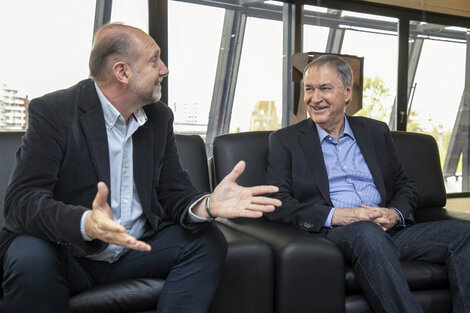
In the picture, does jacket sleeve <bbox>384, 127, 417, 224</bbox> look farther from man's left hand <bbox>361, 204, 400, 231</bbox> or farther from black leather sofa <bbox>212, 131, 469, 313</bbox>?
black leather sofa <bbox>212, 131, 469, 313</bbox>

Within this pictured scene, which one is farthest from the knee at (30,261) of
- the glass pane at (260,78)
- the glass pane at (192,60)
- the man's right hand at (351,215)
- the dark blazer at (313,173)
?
the glass pane at (260,78)

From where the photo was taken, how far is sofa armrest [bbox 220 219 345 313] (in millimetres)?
1665

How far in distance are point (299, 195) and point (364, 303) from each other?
0.53 m

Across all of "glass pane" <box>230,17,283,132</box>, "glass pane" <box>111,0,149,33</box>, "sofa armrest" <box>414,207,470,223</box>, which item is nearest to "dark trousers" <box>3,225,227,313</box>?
"sofa armrest" <box>414,207,470,223</box>

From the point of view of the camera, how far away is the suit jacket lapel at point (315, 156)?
81.0 inches

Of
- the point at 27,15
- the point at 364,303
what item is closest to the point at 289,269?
the point at 364,303

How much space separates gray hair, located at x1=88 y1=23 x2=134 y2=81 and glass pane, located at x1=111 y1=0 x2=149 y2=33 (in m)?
3.25

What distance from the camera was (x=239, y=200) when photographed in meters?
1.49

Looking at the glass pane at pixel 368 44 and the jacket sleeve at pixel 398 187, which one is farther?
the glass pane at pixel 368 44

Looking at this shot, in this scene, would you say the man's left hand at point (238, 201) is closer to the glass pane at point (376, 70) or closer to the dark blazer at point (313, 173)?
the dark blazer at point (313, 173)

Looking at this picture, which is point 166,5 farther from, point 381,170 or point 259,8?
point 381,170

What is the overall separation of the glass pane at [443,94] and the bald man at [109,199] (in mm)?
5524

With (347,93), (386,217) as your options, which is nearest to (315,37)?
(347,93)

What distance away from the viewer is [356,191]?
6.95ft
